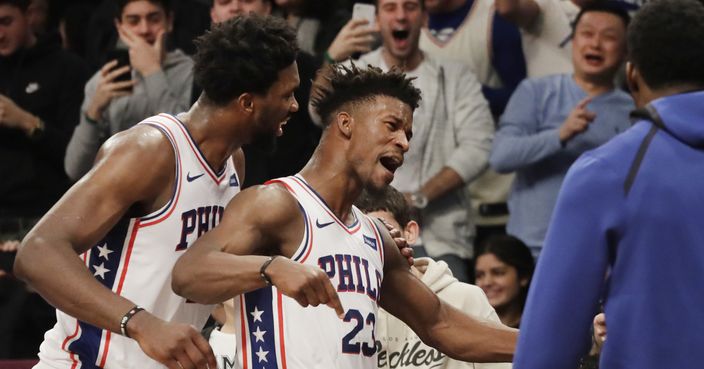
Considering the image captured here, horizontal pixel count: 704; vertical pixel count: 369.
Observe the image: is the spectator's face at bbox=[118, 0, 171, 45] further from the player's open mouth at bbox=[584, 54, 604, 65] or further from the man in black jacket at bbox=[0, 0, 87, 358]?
the player's open mouth at bbox=[584, 54, 604, 65]

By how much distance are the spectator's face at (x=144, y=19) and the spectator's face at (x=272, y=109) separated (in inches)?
118

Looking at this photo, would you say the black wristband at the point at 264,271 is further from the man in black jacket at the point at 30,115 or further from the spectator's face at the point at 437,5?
the spectator's face at the point at 437,5

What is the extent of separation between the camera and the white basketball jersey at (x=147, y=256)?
463cm

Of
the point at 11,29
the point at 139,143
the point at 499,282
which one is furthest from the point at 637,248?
the point at 11,29

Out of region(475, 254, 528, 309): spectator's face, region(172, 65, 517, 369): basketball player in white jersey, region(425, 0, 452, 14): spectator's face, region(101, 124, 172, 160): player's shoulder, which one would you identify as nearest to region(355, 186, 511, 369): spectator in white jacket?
region(172, 65, 517, 369): basketball player in white jersey

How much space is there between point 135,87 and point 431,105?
166 centimetres

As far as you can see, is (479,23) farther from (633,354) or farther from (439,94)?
(633,354)

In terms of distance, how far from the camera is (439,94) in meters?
7.55

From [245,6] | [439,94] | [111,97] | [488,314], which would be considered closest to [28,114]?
[111,97]

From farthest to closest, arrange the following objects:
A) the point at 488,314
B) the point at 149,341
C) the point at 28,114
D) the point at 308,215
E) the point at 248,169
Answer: the point at 28,114 < the point at 248,169 < the point at 488,314 < the point at 308,215 < the point at 149,341

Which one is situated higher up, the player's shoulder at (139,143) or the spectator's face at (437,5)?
the spectator's face at (437,5)

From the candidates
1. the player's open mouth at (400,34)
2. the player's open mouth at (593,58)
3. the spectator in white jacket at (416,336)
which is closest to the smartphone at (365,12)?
the player's open mouth at (400,34)

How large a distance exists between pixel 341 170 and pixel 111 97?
128 inches

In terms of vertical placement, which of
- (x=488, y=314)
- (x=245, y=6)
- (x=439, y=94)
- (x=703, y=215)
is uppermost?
(x=245, y=6)
